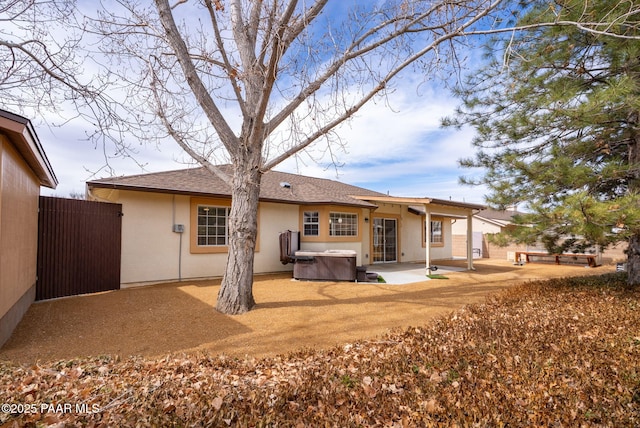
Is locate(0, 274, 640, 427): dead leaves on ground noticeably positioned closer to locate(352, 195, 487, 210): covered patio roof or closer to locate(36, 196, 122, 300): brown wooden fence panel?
locate(36, 196, 122, 300): brown wooden fence panel

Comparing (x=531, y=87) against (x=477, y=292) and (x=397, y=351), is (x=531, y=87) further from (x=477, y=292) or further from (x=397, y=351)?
(x=397, y=351)

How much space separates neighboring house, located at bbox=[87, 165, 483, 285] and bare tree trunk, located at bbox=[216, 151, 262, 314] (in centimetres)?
381

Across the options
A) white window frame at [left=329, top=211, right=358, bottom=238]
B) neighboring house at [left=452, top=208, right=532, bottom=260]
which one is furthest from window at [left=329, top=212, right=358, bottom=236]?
neighboring house at [left=452, top=208, right=532, bottom=260]

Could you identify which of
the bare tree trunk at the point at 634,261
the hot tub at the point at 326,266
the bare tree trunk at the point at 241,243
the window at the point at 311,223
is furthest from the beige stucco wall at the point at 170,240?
the bare tree trunk at the point at 634,261

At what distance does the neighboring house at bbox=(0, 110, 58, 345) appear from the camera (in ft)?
13.5

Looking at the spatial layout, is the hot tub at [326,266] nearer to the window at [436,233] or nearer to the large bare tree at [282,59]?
the large bare tree at [282,59]

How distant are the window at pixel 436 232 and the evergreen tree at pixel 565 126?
9.46m

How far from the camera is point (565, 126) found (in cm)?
632

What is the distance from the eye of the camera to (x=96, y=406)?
89.7 inches

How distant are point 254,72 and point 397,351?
17.3ft

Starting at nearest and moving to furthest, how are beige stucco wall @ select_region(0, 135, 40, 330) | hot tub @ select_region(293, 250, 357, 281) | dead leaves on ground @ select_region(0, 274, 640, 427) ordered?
dead leaves on ground @ select_region(0, 274, 640, 427) → beige stucco wall @ select_region(0, 135, 40, 330) → hot tub @ select_region(293, 250, 357, 281)

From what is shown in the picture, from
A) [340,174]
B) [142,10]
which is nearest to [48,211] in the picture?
[142,10]

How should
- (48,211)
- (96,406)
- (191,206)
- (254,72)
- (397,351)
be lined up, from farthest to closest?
(191,206)
(48,211)
(254,72)
(397,351)
(96,406)

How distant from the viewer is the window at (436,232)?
17.3 metres
